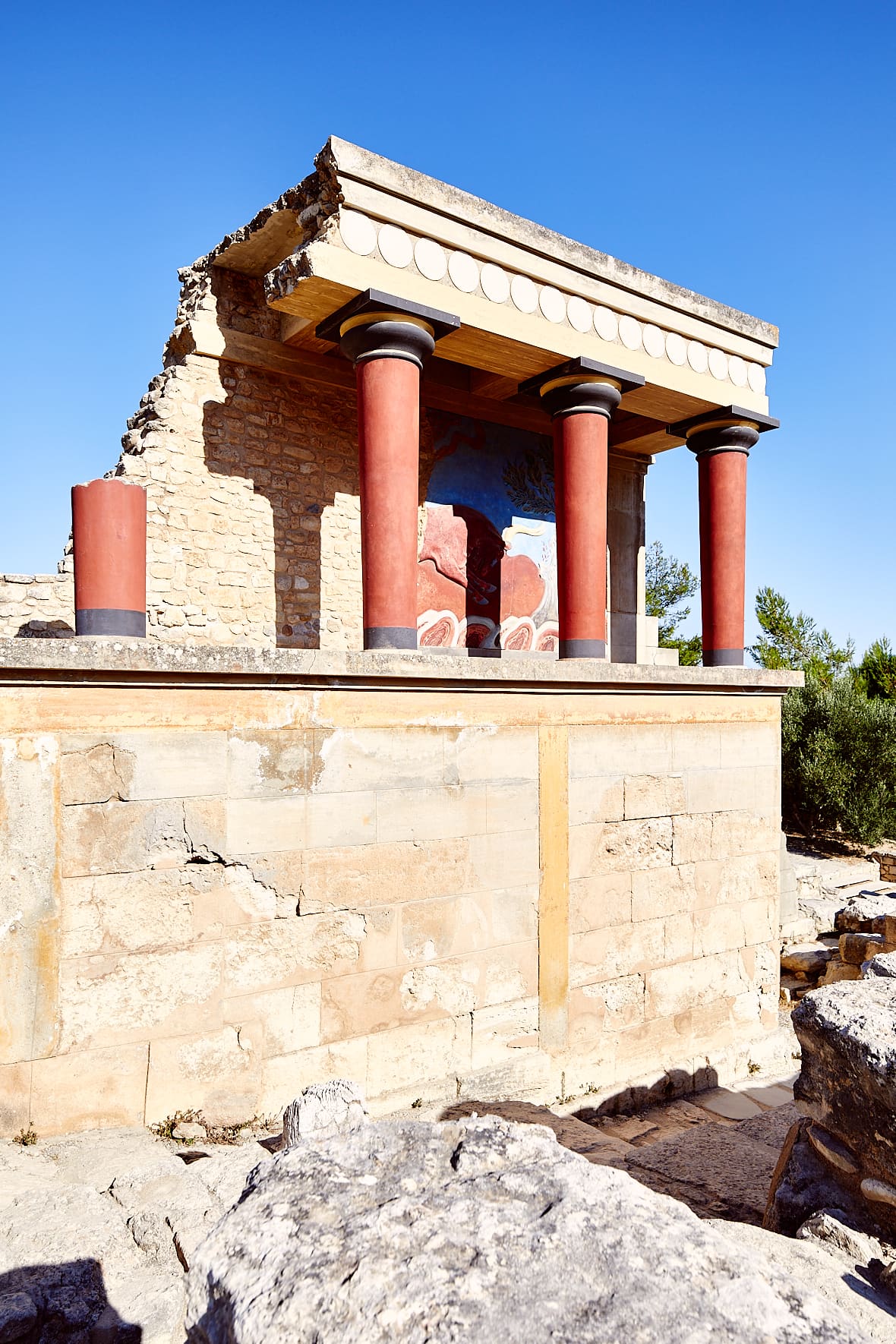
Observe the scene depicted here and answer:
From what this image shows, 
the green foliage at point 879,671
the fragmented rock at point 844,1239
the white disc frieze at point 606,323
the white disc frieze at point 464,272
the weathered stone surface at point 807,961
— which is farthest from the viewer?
the green foliage at point 879,671

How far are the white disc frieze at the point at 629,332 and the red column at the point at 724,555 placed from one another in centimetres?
155

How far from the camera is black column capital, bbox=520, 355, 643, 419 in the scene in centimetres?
707

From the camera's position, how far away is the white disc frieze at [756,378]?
8523 mm

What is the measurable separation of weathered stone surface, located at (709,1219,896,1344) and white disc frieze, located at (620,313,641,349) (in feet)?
22.2

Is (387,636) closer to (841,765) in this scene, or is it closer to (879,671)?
(841,765)

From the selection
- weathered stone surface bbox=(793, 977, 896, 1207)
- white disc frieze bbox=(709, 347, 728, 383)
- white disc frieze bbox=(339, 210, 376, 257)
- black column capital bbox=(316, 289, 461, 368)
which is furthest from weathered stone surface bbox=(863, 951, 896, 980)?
white disc frieze bbox=(709, 347, 728, 383)

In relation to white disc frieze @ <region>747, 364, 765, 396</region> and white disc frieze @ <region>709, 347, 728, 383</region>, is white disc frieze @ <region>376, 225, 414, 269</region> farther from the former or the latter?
white disc frieze @ <region>747, 364, 765, 396</region>

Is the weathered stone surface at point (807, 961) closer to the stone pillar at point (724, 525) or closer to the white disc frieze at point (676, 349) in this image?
the stone pillar at point (724, 525)

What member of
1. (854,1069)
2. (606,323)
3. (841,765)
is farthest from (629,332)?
(841,765)

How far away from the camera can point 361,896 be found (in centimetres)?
475

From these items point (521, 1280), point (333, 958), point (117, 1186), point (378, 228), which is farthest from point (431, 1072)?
point (378, 228)

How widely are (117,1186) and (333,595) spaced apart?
5220 millimetres

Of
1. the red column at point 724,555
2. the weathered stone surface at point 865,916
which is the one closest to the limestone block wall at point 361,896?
the red column at point 724,555

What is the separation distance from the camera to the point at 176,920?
163 inches
